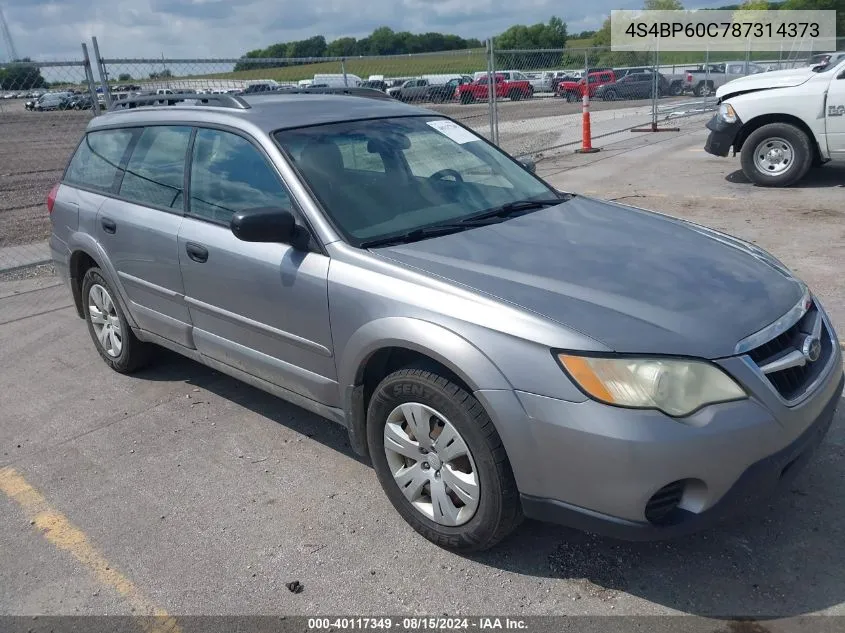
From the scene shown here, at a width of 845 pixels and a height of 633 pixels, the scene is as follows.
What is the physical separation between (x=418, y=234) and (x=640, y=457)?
144 cm

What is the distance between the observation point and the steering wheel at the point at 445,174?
12.9 feet

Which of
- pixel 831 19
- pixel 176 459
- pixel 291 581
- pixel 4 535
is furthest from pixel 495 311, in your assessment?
pixel 831 19

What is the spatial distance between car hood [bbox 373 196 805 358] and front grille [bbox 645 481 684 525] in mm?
452

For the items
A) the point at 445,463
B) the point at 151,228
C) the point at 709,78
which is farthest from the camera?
the point at 709,78

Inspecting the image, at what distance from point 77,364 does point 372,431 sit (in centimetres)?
312

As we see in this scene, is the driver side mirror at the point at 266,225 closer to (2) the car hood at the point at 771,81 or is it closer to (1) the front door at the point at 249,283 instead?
(1) the front door at the point at 249,283

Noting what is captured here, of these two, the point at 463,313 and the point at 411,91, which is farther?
the point at 411,91

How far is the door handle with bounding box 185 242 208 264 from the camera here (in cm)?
382

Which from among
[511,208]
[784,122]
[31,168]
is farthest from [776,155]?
[31,168]

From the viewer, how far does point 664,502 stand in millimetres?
2533

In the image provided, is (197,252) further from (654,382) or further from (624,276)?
(654,382)

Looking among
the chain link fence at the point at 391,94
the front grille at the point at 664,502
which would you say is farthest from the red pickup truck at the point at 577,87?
the front grille at the point at 664,502

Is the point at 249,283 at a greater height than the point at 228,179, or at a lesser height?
lesser

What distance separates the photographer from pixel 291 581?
9.60ft
